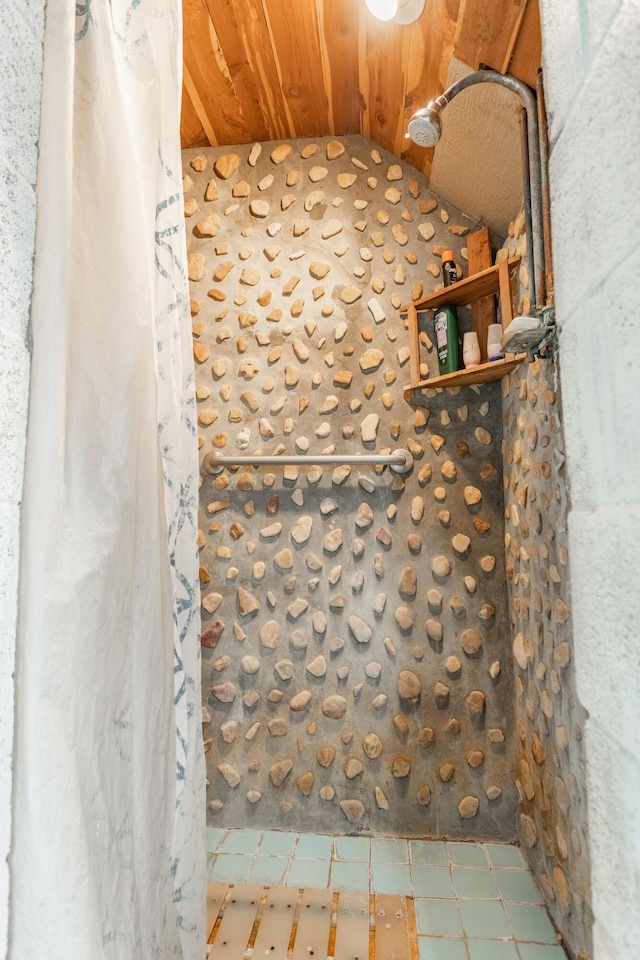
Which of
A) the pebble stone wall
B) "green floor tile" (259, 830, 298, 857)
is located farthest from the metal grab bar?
"green floor tile" (259, 830, 298, 857)

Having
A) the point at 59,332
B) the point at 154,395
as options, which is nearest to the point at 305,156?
the point at 154,395

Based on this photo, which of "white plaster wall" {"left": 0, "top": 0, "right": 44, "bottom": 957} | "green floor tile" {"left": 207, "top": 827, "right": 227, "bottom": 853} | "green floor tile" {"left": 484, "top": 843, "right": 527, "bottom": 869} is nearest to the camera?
"white plaster wall" {"left": 0, "top": 0, "right": 44, "bottom": 957}

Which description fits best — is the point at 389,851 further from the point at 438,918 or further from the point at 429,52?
the point at 429,52

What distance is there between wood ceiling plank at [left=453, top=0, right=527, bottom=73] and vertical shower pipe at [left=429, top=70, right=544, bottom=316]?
3cm

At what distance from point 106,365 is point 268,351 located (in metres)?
1.17

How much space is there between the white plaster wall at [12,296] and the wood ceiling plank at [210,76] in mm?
1018

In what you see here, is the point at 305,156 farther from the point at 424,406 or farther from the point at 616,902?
the point at 616,902

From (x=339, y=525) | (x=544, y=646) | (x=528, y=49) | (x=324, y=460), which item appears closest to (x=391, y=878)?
(x=544, y=646)

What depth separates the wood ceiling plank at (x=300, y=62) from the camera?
4.33ft

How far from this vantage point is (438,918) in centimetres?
134

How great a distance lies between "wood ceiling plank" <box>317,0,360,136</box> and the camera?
1.31 metres

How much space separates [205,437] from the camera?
6.04 ft

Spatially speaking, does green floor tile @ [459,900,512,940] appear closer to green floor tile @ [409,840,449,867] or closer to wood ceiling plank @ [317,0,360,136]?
green floor tile @ [409,840,449,867]

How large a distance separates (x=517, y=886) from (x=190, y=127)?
2.54 metres
